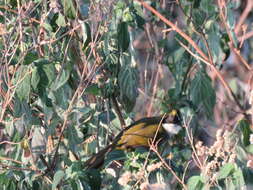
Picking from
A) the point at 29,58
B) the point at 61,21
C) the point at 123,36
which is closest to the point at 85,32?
the point at 61,21

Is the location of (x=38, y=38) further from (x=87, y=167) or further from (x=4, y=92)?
(x=87, y=167)

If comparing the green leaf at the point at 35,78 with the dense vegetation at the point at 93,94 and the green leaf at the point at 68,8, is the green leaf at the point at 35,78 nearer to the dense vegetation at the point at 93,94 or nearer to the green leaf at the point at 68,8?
the dense vegetation at the point at 93,94

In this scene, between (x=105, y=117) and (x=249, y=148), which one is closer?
(x=249, y=148)

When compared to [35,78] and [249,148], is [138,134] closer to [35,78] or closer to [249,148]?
[249,148]

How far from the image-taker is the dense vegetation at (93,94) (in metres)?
3.64

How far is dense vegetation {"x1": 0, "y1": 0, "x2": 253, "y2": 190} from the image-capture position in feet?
12.0

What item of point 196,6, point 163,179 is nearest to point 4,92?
point 163,179

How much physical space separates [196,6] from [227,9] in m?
0.27

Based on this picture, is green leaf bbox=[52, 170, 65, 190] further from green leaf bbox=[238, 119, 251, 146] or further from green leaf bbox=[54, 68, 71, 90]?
green leaf bbox=[238, 119, 251, 146]

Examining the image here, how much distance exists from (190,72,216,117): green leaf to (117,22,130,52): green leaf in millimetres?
571

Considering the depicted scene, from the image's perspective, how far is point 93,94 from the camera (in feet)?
14.0

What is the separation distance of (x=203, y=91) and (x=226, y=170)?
3.54 feet

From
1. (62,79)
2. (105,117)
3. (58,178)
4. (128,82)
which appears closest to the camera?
(58,178)

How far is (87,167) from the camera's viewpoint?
4.06 meters
